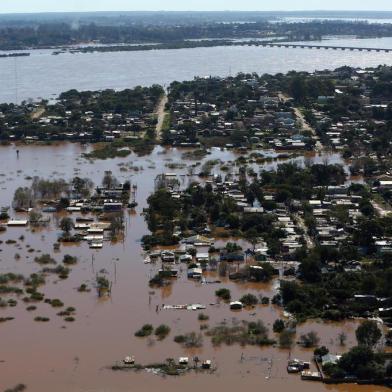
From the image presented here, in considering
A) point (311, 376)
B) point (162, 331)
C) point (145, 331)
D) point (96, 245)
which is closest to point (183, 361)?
point (162, 331)

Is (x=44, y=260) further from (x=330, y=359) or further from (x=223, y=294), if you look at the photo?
(x=330, y=359)

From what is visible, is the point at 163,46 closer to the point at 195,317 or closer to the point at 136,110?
the point at 136,110

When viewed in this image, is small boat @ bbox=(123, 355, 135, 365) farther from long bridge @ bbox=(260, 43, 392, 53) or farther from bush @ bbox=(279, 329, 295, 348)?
long bridge @ bbox=(260, 43, 392, 53)

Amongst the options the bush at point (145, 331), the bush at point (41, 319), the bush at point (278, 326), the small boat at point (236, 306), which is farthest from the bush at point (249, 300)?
the bush at point (41, 319)

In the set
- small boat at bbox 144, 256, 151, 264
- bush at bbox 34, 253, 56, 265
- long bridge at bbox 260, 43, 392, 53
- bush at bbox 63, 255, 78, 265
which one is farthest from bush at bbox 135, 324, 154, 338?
long bridge at bbox 260, 43, 392, 53

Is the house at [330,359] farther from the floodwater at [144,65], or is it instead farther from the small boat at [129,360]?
the floodwater at [144,65]

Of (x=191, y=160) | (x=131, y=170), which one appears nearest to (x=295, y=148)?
(x=191, y=160)

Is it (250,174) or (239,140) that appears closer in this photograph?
(250,174)
